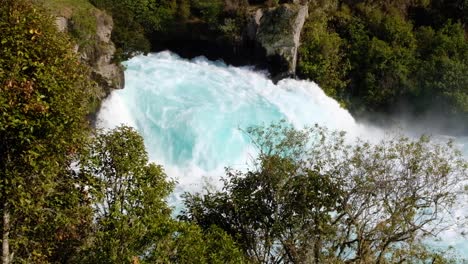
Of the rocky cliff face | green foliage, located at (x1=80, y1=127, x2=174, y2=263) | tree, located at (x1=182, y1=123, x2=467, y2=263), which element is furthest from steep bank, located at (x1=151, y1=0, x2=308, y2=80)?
green foliage, located at (x1=80, y1=127, x2=174, y2=263)

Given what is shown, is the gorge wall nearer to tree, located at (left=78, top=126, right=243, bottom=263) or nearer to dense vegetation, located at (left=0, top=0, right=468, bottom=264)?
dense vegetation, located at (left=0, top=0, right=468, bottom=264)

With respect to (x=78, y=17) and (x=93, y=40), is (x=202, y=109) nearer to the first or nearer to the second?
(x=93, y=40)

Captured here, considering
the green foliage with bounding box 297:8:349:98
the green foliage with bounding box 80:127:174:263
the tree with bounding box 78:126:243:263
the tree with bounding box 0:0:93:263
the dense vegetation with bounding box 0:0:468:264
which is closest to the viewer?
the tree with bounding box 0:0:93:263

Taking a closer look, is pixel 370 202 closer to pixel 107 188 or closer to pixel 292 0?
pixel 107 188

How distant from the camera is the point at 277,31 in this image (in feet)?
83.4

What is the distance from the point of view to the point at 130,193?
8.98m

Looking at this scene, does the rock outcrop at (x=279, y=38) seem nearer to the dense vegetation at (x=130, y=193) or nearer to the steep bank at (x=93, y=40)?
the steep bank at (x=93, y=40)

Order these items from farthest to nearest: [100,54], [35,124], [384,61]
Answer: [384,61], [100,54], [35,124]

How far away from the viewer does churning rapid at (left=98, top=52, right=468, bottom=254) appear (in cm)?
1875

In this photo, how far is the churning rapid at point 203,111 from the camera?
61.5 ft

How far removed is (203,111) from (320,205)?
9925 mm

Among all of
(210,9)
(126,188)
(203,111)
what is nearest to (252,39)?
(210,9)

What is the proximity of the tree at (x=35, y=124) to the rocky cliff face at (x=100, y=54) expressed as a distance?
1209 cm

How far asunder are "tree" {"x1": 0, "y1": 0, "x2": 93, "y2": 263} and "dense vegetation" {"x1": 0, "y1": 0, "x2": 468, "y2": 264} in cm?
2
